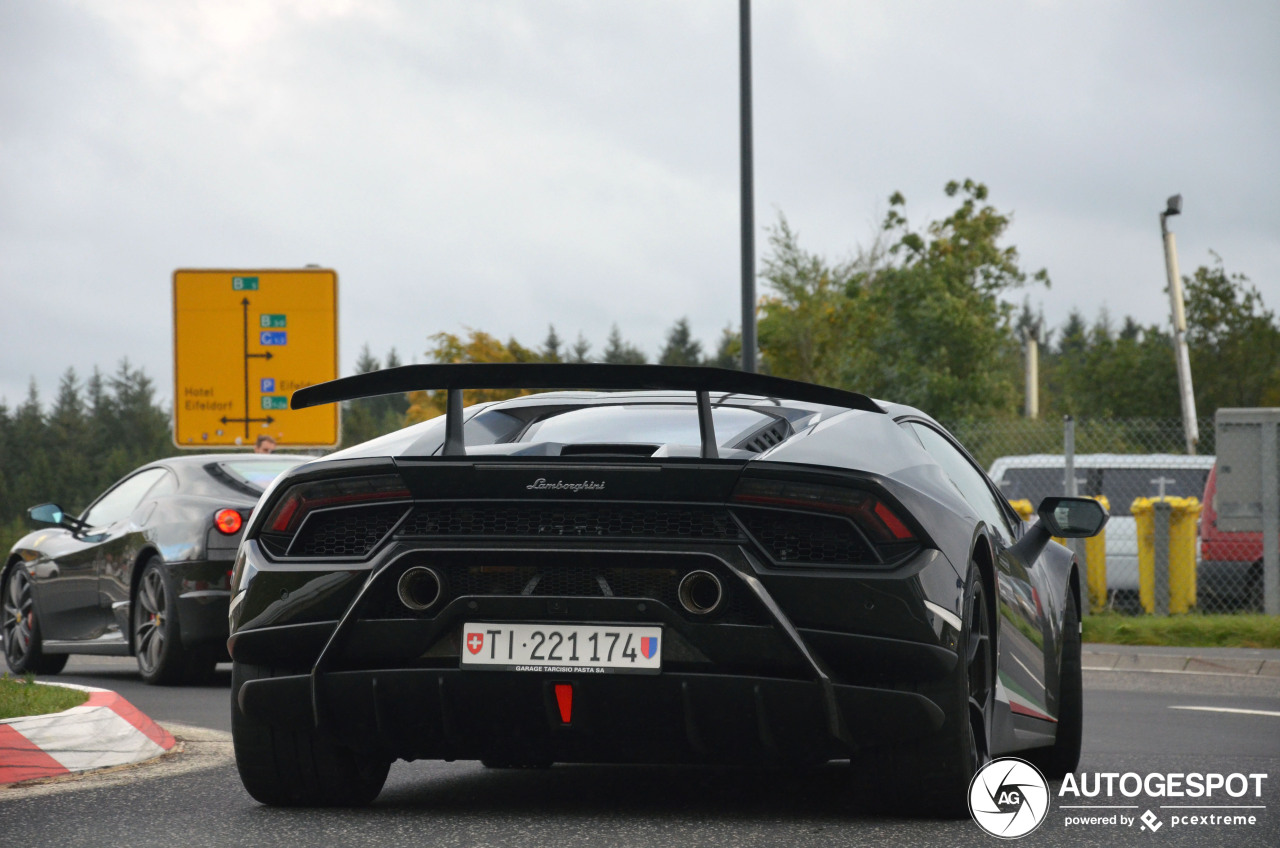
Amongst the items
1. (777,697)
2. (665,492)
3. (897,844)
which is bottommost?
(897,844)

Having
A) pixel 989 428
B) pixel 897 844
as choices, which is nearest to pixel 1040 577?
pixel 897 844

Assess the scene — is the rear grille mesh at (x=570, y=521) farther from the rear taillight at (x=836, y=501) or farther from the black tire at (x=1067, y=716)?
the black tire at (x=1067, y=716)

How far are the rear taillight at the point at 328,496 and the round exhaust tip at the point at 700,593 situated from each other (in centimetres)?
75

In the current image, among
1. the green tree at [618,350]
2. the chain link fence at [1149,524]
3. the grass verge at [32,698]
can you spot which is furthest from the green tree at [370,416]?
the grass verge at [32,698]

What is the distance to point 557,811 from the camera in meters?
4.85

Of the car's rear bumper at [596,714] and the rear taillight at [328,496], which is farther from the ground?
the rear taillight at [328,496]

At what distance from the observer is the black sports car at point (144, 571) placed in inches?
375

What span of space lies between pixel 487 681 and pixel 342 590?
44cm

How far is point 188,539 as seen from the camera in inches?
378

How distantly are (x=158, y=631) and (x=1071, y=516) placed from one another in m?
5.74

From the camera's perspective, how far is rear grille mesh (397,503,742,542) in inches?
167

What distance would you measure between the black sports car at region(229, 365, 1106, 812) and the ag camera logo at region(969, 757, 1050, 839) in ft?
0.44

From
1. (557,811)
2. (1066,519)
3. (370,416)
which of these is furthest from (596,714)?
(370,416)

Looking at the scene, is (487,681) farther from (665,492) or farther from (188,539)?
(188,539)
